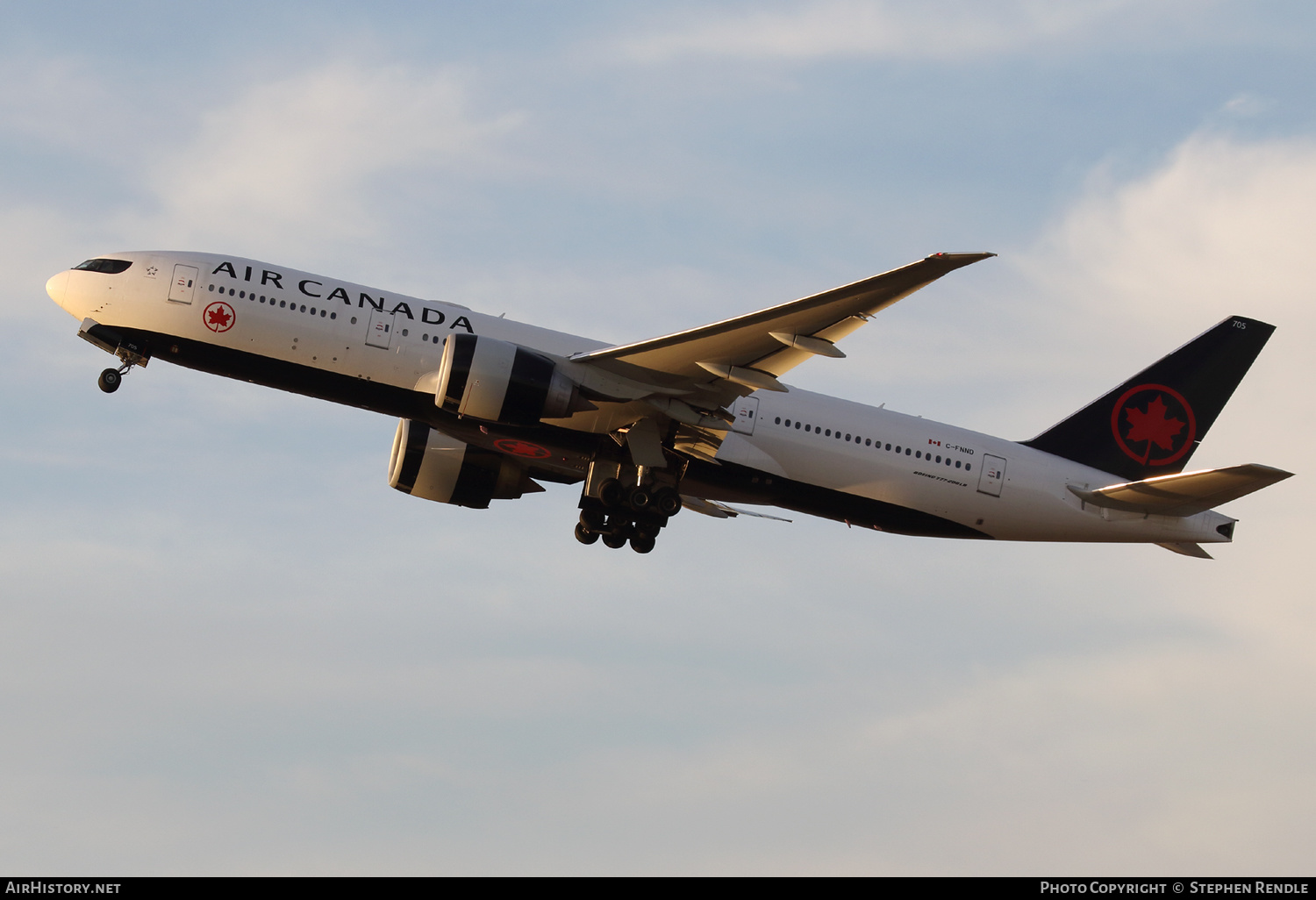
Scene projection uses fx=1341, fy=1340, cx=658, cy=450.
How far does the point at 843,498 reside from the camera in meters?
34.9

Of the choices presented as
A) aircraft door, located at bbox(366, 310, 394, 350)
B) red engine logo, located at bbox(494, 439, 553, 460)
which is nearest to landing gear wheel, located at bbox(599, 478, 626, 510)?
red engine logo, located at bbox(494, 439, 553, 460)

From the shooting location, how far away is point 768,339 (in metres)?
30.1

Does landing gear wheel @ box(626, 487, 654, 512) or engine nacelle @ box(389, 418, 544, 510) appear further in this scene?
engine nacelle @ box(389, 418, 544, 510)

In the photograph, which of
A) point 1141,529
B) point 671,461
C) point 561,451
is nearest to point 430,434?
point 561,451

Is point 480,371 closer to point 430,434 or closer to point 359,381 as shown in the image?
point 359,381

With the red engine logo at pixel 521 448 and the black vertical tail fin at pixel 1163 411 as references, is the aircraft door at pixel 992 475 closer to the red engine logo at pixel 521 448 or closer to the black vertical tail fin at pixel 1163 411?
the black vertical tail fin at pixel 1163 411

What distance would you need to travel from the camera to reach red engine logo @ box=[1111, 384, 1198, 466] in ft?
124

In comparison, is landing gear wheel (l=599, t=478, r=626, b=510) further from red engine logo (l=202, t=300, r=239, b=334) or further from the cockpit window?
the cockpit window

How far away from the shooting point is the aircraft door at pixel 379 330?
105 feet

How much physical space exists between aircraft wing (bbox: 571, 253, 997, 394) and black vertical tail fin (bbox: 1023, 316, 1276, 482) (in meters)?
10.6

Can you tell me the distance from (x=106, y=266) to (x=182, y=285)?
238cm

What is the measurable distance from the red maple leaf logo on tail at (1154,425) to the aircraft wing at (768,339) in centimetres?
1253

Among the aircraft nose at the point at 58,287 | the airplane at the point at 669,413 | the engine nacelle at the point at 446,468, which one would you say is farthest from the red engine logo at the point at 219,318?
the engine nacelle at the point at 446,468

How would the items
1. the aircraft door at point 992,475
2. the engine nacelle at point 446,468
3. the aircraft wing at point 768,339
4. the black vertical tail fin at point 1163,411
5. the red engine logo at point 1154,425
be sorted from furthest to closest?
1. the red engine logo at point 1154,425
2. the black vertical tail fin at point 1163,411
3. the engine nacelle at point 446,468
4. the aircraft door at point 992,475
5. the aircraft wing at point 768,339
